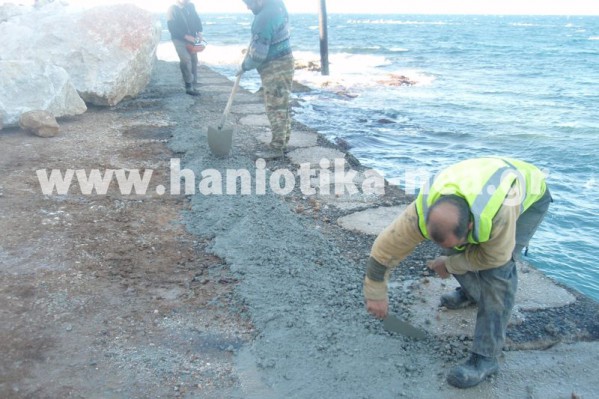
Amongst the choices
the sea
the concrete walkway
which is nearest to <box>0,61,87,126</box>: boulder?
the concrete walkway

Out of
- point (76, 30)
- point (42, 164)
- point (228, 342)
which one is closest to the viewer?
point (228, 342)

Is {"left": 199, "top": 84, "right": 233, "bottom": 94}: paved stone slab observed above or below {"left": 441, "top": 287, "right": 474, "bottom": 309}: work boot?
above

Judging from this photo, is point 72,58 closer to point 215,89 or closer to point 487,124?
point 215,89

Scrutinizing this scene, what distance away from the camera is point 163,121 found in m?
6.82

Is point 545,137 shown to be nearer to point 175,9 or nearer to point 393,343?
point 175,9

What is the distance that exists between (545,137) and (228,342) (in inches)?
314

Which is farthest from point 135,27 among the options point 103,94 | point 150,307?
point 150,307

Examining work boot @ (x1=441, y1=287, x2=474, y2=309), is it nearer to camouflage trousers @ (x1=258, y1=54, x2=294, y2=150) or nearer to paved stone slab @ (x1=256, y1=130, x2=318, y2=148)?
camouflage trousers @ (x1=258, y1=54, x2=294, y2=150)

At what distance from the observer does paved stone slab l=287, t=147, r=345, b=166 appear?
17.7ft

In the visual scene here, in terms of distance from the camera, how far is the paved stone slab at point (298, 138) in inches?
239

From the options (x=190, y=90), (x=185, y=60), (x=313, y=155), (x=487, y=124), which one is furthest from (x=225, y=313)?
(x=487, y=124)

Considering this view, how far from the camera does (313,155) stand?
563 centimetres

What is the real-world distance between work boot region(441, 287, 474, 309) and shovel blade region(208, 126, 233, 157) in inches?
122

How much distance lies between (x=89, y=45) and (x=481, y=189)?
6.83 m
